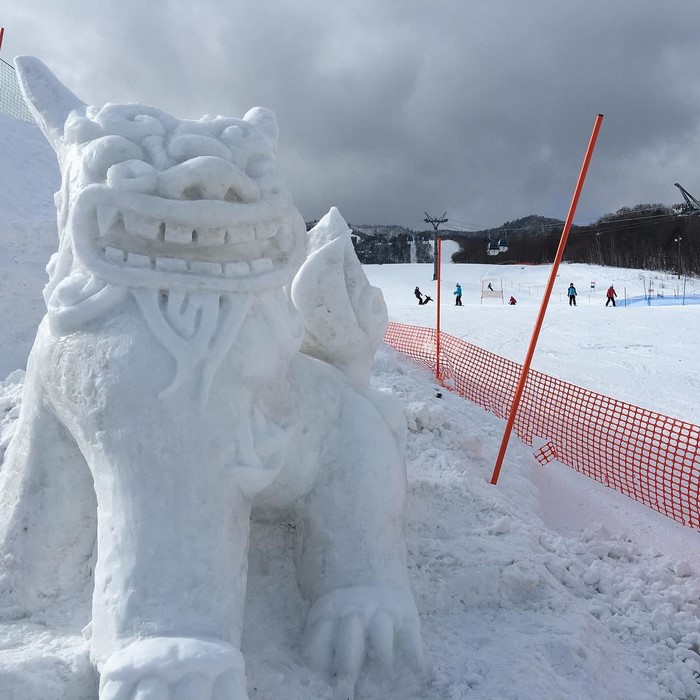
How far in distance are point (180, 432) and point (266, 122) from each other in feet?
3.31

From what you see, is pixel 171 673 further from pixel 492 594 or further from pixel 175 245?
pixel 492 594

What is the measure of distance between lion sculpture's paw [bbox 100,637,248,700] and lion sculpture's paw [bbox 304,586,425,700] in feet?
1.19

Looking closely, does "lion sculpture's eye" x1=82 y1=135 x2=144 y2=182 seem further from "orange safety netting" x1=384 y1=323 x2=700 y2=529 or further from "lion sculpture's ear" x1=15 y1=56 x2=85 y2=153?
"orange safety netting" x1=384 y1=323 x2=700 y2=529

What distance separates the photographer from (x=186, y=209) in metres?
1.54

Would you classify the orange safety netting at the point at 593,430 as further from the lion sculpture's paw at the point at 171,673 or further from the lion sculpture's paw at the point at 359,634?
the lion sculpture's paw at the point at 171,673

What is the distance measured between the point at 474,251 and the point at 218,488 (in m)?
51.1

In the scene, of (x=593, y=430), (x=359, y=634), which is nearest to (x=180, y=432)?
(x=359, y=634)

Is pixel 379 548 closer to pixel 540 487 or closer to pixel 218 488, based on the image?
pixel 218 488

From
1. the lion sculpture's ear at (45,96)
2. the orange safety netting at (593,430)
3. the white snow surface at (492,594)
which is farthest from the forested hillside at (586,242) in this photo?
the lion sculpture's ear at (45,96)

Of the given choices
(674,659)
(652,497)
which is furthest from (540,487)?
(674,659)

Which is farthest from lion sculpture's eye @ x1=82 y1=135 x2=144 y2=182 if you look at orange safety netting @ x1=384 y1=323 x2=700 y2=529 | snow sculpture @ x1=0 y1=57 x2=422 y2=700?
orange safety netting @ x1=384 y1=323 x2=700 y2=529

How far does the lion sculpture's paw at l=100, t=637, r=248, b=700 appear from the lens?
1242 millimetres

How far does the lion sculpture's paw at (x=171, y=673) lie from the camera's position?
1242 mm

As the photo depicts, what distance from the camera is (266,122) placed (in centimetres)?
193
